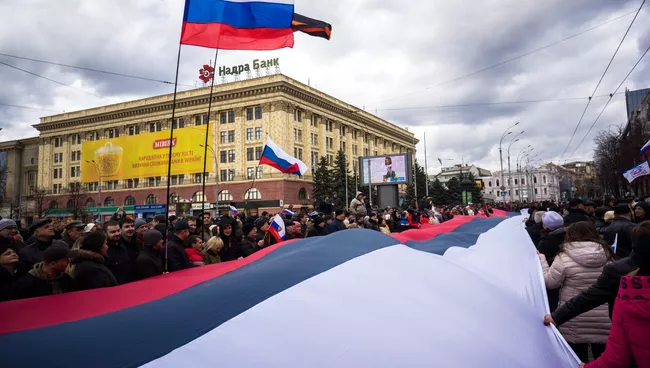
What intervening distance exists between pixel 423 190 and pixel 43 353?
78.2 m

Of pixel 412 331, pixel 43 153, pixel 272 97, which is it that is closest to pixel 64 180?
pixel 43 153

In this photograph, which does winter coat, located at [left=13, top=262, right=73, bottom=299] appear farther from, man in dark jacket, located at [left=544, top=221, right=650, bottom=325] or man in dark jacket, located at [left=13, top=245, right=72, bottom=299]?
man in dark jacket, located at [left=544, top=221, right=650, bottom=325]

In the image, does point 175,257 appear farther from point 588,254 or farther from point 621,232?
point 621,232

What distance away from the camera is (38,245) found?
5.99 meters

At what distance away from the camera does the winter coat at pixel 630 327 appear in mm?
2371

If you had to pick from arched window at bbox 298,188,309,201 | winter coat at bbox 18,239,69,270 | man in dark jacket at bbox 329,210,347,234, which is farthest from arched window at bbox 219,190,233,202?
winter coat at bbox 18,239,69,270

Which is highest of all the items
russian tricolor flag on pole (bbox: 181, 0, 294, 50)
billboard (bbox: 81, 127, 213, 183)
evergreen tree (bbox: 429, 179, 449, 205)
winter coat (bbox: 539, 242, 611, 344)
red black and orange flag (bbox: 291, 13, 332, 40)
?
billboard (bbox: 81, 127, 213, 183)

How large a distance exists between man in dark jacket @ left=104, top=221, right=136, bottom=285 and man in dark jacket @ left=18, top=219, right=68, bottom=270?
0.69 metres

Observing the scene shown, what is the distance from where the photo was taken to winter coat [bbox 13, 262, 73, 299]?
402 cm

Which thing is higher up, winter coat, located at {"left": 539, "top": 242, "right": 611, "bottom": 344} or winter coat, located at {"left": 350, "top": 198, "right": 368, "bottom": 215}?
winter coat, located at {"left": 350, "top": 198, "right": 368, "bottom": 215}

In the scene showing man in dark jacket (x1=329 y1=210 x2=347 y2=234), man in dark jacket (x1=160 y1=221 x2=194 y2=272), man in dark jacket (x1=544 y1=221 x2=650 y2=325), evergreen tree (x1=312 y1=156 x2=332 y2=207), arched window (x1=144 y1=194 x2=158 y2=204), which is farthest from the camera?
arched window (x1=144 y1=194 x2=158 y2=204)

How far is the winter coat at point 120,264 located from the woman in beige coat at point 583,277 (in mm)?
4566

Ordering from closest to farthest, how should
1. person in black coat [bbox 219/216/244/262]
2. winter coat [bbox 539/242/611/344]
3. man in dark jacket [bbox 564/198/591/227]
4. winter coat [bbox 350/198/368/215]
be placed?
winter coat [bbox 539/242/611/344] < person in black coat [bbox 219/216/244/262] < man in dark jacket [bbox 564/198/591/227] < winter coat [bbox 350/198/368/215]

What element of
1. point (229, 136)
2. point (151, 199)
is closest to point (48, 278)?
point (229, 136)
